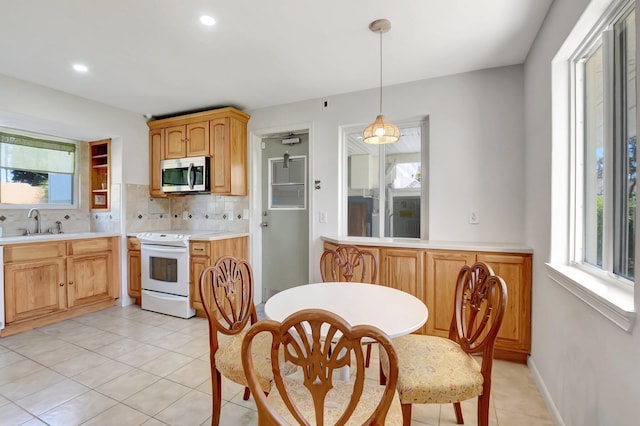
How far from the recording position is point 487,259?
7.81ft

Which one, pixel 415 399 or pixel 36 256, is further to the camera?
pixel 36 256

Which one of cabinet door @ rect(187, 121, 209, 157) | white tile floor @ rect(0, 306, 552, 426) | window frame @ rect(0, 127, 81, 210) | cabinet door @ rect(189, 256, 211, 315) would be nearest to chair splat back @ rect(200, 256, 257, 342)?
white tile floor @ rect(0, 306, 552, 426)

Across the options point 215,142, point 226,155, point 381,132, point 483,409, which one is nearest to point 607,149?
point 381,132

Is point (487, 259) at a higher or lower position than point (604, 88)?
lower

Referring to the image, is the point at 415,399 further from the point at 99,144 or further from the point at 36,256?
the point at 99,144

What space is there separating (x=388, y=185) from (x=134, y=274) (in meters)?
3.32

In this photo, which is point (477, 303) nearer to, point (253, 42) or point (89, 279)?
point (253, 42)

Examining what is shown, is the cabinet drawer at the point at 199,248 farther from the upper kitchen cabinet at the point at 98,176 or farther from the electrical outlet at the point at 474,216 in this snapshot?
the electrical outlet at the point at 474,216

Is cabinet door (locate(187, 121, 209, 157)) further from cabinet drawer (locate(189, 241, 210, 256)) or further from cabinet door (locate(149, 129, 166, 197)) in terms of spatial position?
cabinet drawer (locate(189, 241, 210, 256))

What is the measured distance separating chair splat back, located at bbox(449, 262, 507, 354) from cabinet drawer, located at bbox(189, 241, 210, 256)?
2531 mm

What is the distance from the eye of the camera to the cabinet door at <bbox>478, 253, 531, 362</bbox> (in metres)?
2.28

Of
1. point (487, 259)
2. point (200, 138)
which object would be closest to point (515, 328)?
point (487, 259)

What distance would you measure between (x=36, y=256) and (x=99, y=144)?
162 cm

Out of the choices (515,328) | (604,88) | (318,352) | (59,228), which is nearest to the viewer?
(318,352)
